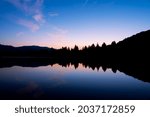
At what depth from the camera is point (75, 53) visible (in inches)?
5517

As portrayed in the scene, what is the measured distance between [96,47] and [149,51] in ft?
98.1

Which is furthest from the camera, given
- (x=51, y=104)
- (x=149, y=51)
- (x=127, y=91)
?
(x=149, y=51)

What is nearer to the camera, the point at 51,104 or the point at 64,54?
the point at 51,104

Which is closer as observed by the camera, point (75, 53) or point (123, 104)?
point (123, 104)

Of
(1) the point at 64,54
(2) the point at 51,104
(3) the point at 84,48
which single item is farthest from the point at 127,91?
(1) the point at 64,54

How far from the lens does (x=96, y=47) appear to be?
113 meters

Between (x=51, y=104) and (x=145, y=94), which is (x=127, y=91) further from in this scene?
(x=51, y=104)

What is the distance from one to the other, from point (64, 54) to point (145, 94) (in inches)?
5375

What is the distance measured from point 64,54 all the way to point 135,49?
64.6 metres

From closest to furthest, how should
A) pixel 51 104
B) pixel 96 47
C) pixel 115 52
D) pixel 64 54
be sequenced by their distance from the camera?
pixel 51 104 → pixel 115 52 → pixel 96 47 → pixel 64 54

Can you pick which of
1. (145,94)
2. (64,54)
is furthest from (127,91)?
(64,54)

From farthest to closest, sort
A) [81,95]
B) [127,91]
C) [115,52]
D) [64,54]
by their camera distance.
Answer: [64,54]
[115,52]
[127,91]
[81,95]

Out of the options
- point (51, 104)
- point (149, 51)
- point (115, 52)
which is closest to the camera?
point (51, 104)

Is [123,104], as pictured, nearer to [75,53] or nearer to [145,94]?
[145,94]
